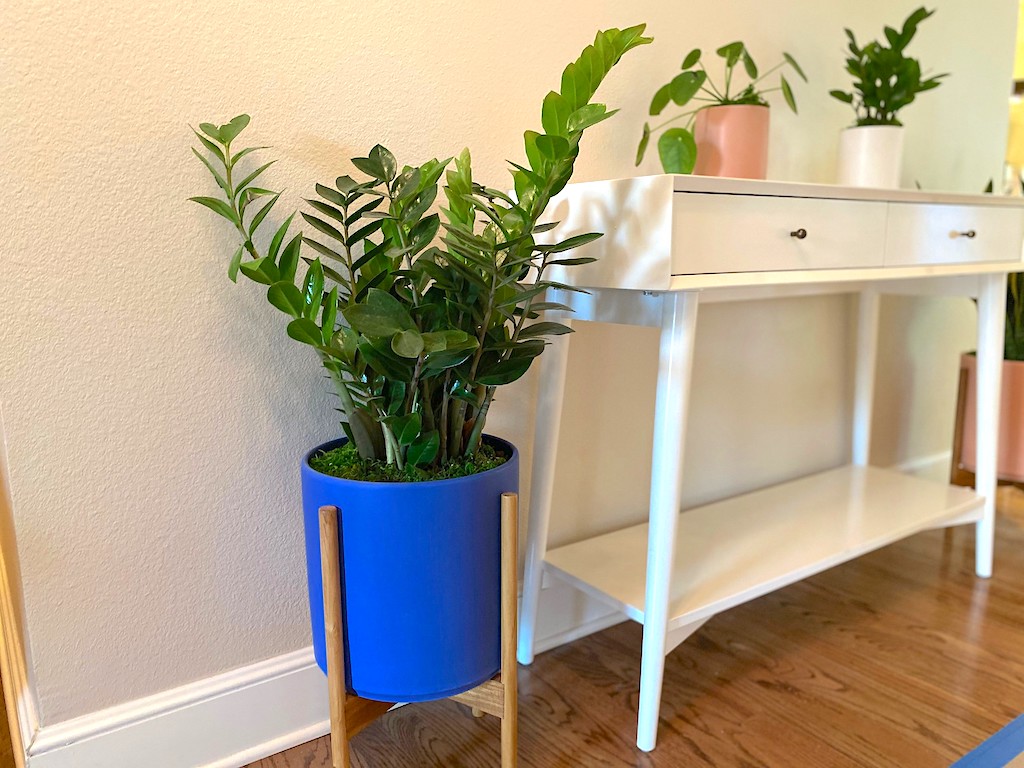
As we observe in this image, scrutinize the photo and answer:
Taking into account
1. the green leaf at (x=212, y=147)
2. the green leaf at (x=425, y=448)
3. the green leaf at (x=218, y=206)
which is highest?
the green leaf at (x=212, y=147)

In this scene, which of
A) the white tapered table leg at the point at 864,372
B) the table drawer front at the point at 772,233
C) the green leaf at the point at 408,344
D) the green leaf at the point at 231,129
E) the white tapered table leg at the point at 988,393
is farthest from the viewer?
the white tapered table leg at the point at 864,372

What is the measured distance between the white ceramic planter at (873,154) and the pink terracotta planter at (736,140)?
0.81 feet

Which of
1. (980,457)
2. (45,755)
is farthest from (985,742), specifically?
(45,755)

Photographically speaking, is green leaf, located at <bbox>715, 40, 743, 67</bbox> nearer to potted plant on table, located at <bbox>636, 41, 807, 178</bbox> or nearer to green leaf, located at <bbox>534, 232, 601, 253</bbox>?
potted plant on table, located at <bbox>636, 41, 807, 178</bbox>

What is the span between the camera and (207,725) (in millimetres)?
1026

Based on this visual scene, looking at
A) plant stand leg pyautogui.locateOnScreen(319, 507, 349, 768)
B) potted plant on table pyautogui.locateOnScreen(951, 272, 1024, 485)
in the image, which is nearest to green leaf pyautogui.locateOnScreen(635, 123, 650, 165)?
plant stand leg pyautogui.locateOnScreen(319, 507, 349, 768)

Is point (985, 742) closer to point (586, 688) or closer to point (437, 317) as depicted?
point (586, 688)

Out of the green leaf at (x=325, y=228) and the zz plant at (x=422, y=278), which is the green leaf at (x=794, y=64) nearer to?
the zz plant at (x=422, y=278)

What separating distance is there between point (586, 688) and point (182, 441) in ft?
2.36

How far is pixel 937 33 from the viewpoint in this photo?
182cm

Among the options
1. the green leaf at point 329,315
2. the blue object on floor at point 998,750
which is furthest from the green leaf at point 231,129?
the blue object on floor at point 998,750

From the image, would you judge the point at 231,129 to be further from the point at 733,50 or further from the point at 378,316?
the point at 733,50

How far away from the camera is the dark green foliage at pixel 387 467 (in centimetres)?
90

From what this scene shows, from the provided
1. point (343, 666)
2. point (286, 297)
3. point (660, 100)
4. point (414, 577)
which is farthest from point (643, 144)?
point (343, 666)
